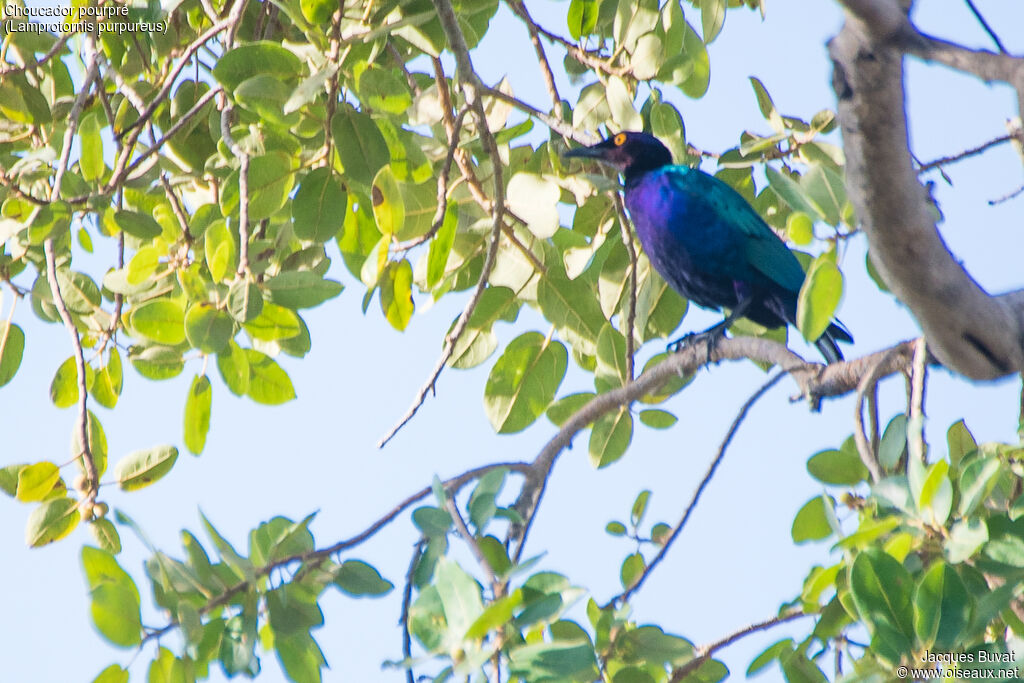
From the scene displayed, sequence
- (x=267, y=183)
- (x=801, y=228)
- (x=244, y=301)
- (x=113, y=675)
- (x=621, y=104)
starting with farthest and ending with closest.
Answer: (x=621, y=104)
(x=267, y=183)
(x=244, y=301)
(x=113, y=675)
(x=801, y=228)

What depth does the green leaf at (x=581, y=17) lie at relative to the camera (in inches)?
137

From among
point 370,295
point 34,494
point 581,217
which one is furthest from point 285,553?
point 581,217

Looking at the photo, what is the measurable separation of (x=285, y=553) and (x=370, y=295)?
3.08 ft

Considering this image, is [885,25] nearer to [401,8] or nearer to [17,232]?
[401,8]

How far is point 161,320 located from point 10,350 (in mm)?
1111

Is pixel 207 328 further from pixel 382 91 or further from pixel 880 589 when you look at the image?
Answer: pixel 880 589

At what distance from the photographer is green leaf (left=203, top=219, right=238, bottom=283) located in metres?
2.53

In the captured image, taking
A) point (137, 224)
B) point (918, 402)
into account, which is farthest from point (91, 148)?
point (918, 402)

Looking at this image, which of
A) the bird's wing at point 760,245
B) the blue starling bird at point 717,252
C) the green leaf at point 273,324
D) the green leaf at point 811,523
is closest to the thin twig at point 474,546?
the green leaf at point 811,523

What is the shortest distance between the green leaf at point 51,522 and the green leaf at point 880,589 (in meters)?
2.18

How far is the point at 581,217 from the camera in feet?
12.1

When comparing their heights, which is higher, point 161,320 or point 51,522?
point 161,320

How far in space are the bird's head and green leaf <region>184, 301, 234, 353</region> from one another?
2439mm

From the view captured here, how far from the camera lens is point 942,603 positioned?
5.58ft
